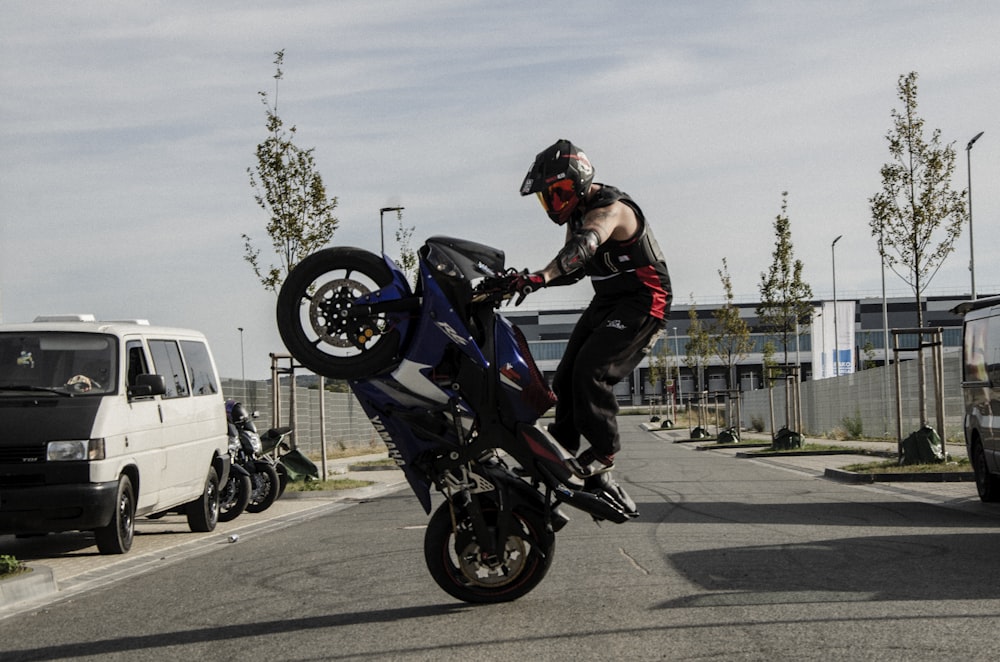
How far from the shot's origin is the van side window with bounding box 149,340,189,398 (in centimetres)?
1297

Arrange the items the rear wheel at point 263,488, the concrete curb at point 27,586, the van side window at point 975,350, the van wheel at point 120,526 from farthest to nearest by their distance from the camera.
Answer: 1. the rear wheel at point 263,488
2. the van side window at point 975,350
3. the van wheel at point 120,526
4. the concrete curb at point 27,586

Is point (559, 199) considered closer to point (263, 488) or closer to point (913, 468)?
point (263, 488)

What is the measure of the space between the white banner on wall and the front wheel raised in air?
41091mm

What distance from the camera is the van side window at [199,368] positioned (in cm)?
1403

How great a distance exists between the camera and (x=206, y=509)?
14000mm

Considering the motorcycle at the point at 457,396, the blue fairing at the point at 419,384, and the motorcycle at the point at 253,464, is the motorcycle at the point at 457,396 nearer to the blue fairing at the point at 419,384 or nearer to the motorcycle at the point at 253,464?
the blue fairing at the point at 419,384

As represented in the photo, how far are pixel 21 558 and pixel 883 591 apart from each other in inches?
315

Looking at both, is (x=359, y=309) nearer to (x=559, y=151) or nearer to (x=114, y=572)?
(x=559, y=151)

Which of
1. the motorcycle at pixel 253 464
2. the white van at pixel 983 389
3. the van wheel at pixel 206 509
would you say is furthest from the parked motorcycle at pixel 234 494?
the white van at pixel 983 389

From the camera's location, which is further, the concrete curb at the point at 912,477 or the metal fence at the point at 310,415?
the metal fence at the point at 310,415

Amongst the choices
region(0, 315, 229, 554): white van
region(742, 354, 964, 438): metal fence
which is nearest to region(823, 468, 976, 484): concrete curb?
region(742, 354, 964, 438): metal fence

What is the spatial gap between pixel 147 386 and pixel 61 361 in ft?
2.64

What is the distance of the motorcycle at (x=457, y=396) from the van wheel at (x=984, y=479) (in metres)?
9.21

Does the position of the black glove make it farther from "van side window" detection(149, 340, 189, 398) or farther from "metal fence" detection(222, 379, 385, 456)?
"metal fence" detection(222, 379, 385, 456)
